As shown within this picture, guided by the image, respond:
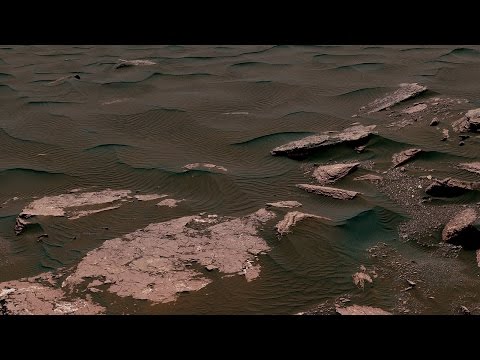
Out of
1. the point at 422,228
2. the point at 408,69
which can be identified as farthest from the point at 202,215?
the point at 408,69

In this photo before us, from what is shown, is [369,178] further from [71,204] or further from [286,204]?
[71,204]

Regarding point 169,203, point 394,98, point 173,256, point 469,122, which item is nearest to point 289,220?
point 173,256

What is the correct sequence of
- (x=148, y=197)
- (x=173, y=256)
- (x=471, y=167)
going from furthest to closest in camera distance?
(x=471, y=167) < (x=148, y=197) < (x=173, y=256)

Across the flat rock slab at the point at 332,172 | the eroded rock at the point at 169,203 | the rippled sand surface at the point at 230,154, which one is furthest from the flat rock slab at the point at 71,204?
the flat rock slab at the point at 332,172

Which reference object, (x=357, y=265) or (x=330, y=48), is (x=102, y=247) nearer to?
(x=357, y=265)

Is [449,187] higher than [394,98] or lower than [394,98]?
lower
